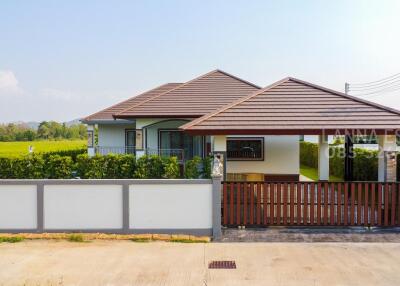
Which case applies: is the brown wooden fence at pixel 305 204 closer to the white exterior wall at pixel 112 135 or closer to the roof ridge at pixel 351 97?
the roof ridge at pixel 351 97

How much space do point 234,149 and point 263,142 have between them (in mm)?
1285

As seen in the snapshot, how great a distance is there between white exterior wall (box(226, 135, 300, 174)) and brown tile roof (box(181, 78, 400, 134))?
15.9 feet

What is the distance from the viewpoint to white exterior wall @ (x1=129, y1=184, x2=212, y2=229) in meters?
9.32

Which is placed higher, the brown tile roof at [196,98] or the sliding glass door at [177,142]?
the brown tile roof at [196,98]

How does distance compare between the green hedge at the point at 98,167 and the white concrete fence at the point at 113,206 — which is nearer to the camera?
the white concrete fence at the point at 113,206

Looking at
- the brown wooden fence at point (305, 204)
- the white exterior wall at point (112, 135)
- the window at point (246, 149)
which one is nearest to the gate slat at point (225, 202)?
the brown wooden fence at point (305, 204)

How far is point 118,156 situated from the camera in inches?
438

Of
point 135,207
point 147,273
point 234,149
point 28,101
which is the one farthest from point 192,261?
point 28,101

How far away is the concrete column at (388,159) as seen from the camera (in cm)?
1067

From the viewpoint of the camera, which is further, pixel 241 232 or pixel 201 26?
pixel 201 26

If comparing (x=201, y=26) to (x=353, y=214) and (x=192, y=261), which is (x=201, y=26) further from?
(x=192, y=261)

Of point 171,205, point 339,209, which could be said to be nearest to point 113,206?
point 171,205

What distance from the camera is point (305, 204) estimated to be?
9.91 meters

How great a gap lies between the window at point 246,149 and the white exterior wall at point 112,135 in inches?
293
